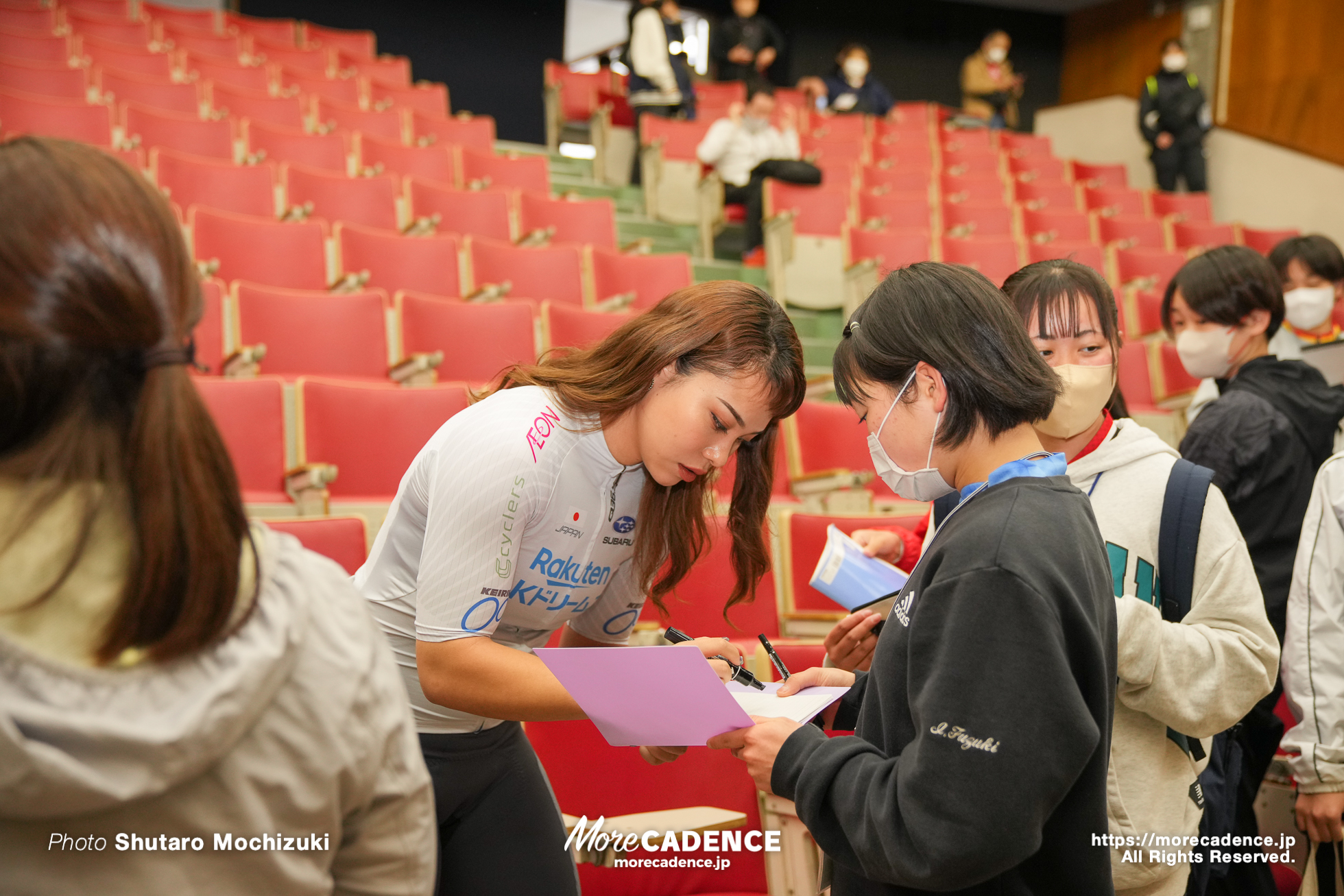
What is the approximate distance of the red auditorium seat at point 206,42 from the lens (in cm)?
629

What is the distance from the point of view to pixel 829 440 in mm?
3115

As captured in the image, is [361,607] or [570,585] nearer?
[361,607]

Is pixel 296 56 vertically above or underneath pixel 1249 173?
above

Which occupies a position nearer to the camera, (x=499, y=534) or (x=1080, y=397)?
(x=499, y=534)

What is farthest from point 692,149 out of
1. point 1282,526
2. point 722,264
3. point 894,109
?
point 1282,526

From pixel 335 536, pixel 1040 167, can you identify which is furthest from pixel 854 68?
pixel 335 536

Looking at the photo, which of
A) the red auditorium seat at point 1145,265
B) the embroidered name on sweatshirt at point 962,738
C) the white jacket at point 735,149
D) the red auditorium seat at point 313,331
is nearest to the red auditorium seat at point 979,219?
the red auditorium seat at point 1145,265

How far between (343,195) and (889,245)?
267cm

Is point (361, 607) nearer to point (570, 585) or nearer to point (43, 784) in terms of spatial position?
point (43, 784)

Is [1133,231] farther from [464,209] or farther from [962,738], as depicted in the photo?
[962,738]

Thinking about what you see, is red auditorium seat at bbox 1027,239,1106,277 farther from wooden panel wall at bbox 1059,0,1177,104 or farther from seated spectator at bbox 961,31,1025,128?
wooden panel wall at bbox 1059,0,1177,104

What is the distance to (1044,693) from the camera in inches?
30.7

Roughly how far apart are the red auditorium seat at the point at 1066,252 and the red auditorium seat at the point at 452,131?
126 inches

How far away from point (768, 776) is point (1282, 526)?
1.33 meters
